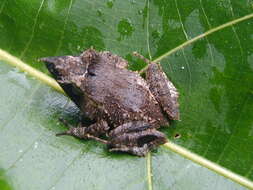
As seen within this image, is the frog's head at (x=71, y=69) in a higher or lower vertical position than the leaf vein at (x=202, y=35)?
lower

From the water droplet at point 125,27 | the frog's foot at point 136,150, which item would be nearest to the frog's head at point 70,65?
the water droplet at point 125,27

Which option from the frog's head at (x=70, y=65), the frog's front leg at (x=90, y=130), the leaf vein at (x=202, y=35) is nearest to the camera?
the leaf vein at (x=202, y=35)

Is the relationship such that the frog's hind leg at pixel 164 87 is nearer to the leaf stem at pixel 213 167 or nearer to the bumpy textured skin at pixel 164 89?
the bumpy textured skin at pixel 164 89

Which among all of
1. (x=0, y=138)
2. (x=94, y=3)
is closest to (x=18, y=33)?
(x=94, y=3)

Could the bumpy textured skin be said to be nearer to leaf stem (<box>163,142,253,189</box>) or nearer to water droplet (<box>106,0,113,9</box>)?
leaf stem (<box>163,142,253,189</box>)

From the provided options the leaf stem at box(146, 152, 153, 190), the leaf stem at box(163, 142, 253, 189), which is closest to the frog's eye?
the leaf stem at box(146, 152, 153, 190)

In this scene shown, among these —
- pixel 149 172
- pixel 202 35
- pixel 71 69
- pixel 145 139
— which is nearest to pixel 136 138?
pixel 145 139

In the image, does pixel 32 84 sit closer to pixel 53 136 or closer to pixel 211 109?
pixel 53 136
